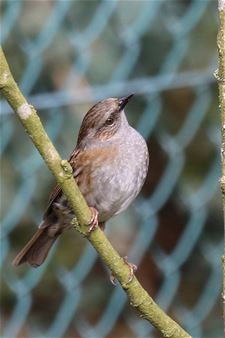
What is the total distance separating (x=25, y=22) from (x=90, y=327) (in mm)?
1194

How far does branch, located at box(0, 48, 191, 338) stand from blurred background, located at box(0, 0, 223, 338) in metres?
2.23

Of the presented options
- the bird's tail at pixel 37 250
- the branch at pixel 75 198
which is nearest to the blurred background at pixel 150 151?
the bird's tail at pixel 37 250

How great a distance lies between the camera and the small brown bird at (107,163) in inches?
106

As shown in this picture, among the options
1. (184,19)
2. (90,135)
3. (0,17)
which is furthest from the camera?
(184,19)

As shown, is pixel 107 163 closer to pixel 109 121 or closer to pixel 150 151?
pixel 109 121

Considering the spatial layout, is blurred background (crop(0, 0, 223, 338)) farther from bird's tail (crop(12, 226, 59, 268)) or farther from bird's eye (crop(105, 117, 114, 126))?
bird's eye (crop(105, 117, 114, 126))

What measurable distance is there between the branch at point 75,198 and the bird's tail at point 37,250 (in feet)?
5.12

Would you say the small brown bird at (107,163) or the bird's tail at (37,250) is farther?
the bird's tail at (37,250)

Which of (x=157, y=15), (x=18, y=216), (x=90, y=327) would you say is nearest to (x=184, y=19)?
(x=157, y=15)

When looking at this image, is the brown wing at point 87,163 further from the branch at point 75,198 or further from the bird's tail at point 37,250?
the branch at point 75,198

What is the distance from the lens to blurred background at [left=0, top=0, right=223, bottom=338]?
387 centimetres

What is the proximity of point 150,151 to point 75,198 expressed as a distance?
290 cm

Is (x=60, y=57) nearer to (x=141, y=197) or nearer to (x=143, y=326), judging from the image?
(x=141, y=197)

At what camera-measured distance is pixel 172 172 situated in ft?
13.8
